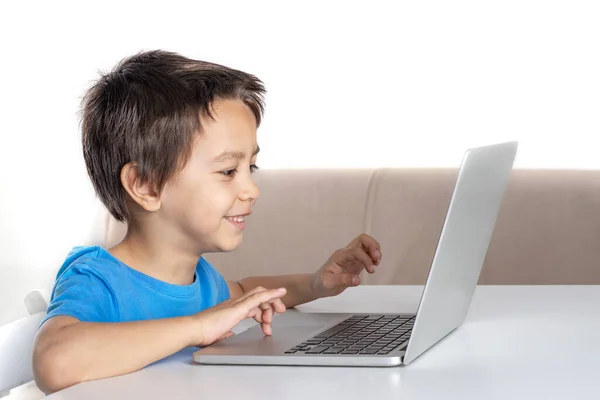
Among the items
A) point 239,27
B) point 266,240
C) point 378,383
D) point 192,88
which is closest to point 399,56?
point 239,27

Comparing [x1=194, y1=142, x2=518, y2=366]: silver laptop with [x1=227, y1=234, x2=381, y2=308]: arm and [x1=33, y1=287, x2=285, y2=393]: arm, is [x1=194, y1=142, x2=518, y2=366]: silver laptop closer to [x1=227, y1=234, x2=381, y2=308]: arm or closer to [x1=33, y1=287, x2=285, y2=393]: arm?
[x1=33, y1=287, x2=285, y2=393]: arm

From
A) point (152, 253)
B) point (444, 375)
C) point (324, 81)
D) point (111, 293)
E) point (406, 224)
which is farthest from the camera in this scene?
point (324, 81)

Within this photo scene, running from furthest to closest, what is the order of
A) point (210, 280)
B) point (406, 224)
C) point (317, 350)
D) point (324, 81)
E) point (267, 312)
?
point (324, 81)
point (406, 224)
point (210, 280)
point (267, 312)
point (317, 350)

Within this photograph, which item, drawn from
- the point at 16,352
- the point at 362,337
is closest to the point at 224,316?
the point at 362,337

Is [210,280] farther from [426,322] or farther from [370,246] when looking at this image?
[426,322]

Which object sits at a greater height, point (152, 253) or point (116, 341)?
point (152, 253)

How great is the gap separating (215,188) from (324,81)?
56.0 inches

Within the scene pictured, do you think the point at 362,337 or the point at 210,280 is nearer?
the point at 362,337

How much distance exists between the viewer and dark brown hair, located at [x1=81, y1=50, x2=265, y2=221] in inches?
47.0

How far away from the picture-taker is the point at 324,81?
8.38ft

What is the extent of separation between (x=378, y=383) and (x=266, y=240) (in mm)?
1597

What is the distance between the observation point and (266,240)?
2.36 metres

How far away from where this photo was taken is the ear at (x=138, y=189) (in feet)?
3.94

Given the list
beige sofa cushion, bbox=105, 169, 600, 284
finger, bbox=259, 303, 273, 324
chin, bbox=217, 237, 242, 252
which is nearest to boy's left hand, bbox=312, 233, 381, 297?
chin, bbox=217, 237, 242, 252
